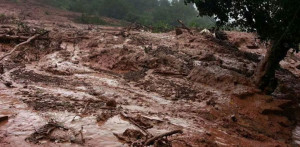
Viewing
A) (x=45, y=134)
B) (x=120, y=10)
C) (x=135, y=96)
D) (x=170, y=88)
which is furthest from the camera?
(x=120, y=10)

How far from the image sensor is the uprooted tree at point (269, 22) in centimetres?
593

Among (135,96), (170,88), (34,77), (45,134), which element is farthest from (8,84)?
(170,88)

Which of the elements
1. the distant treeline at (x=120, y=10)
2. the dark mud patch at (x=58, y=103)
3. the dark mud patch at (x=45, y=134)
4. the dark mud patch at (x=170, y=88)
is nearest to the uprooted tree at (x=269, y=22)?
the dark mud patch at (x=170, y=88)

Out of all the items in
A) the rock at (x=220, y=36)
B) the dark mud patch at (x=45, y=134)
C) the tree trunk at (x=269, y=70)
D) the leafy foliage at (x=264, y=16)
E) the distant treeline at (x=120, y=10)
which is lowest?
the dark mud patch at (x=45, y=134)

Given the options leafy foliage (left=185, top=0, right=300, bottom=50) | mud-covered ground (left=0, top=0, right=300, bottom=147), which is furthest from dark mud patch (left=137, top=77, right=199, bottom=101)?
leafy foliage (left=185, top=0, right=300, bottom=50)

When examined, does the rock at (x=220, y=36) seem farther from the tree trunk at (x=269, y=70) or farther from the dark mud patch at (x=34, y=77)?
the dark mud patch at (x=34, y=77)

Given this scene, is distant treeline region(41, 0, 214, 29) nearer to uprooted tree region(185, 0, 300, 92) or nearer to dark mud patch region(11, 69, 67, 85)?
uprooted tree region(185, 0, 300, 92)

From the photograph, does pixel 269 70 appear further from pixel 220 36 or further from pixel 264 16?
pixel 220 36

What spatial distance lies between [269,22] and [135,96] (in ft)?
12.6

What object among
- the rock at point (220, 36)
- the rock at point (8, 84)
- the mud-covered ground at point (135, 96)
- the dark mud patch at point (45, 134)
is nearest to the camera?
the dark mud patch at point (45, 134)

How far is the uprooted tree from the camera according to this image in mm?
5930

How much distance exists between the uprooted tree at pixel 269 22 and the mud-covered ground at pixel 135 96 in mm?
520

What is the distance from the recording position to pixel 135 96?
19.7 ft

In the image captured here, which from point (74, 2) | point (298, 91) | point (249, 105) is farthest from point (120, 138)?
point (74, 2)
